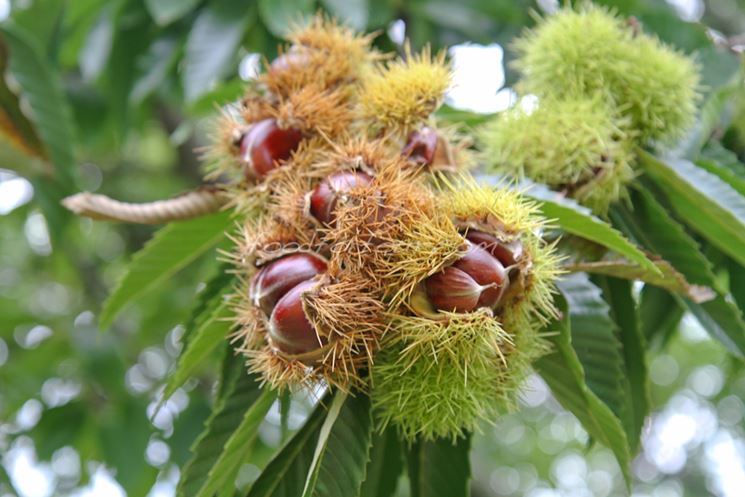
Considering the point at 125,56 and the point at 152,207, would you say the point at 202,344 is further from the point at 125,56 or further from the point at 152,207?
the point at 125,56

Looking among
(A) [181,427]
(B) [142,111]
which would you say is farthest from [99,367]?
(B) [142,111]

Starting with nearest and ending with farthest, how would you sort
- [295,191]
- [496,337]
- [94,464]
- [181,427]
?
[496,337]
[295,191]
[181,427]
[94,464]

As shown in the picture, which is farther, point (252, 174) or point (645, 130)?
point (645, 130)

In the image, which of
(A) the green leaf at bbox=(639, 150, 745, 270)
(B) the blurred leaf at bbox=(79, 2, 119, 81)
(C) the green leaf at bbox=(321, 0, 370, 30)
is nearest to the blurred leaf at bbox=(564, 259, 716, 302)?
(A) the green leaf at bbox=(639, 150, 745, 270)

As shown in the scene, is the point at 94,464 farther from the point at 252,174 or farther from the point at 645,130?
the point at 645,130

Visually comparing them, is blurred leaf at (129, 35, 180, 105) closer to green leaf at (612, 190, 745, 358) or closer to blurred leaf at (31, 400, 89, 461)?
blurred leaf at (31, 400, 89, 461)

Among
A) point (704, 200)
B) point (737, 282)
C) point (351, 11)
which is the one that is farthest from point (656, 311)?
point (351, 11)
